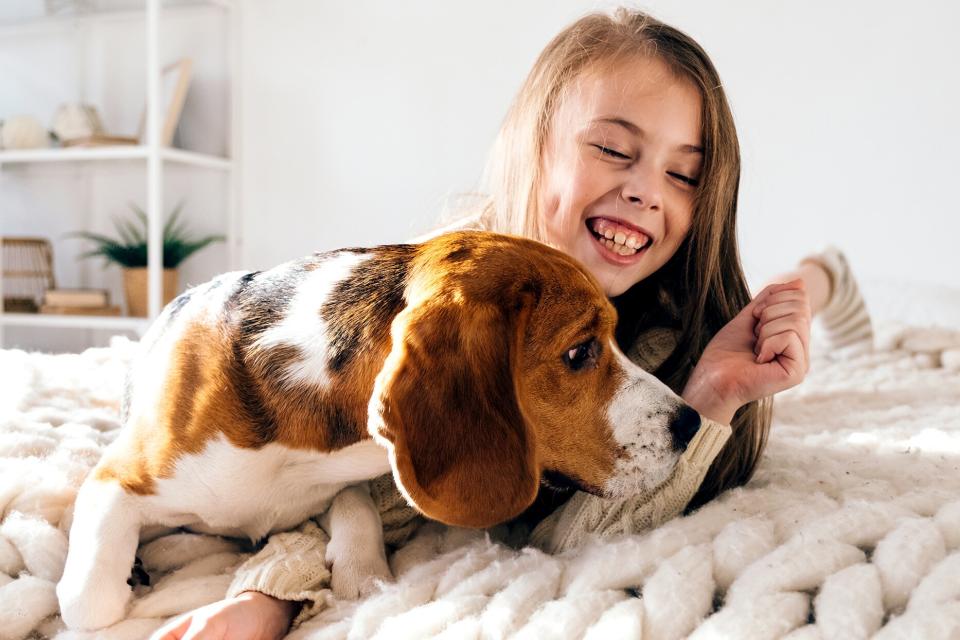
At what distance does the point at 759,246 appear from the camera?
365cm

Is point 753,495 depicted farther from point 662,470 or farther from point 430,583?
point 430,583

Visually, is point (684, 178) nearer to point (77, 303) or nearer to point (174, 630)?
point (174, 630)

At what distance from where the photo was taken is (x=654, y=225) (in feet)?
4.98

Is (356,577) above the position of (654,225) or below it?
below

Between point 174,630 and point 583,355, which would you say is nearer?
point 174,630

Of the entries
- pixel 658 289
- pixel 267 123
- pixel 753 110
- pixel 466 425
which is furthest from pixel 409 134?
pixel 466 425

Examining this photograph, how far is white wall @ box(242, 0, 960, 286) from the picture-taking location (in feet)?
11.3

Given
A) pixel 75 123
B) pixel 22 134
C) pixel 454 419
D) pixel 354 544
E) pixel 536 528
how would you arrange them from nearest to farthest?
1. pixel 454 419
2. pixel 354 544
3. pixel 536 528
4. pixel 75 123
5. pixel 22 134

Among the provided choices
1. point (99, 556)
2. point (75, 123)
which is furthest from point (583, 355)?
point (75, 123)

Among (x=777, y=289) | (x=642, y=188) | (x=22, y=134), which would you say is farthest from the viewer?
(x=22, y=134)

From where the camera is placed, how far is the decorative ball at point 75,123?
3984mm

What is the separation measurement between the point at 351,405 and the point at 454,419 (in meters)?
0.18

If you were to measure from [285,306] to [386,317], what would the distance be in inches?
6.3

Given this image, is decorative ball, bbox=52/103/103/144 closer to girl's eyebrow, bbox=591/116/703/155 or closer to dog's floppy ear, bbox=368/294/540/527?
girl's eyebrow, bbox=591/116/703/155
